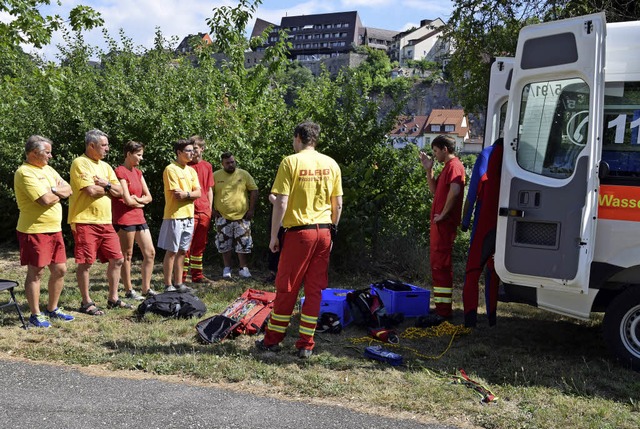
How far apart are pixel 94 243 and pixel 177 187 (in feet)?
4.30

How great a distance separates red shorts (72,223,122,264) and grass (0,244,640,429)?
0.63 metres

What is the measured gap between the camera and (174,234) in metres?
7.62

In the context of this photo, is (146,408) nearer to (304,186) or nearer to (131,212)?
(304,186)

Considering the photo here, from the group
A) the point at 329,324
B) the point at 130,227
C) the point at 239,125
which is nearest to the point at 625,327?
the point at 329,324

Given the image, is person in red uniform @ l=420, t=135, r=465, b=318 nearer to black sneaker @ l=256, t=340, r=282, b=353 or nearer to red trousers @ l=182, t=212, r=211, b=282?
black sneaker @ l=256, t=340, r=282, b=353

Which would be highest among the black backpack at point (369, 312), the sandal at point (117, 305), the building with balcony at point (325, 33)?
the building with balcony at point (325, 33)

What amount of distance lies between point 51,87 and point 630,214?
9.74 metres

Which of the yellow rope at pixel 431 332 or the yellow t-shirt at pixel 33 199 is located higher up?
the yellow t-shirt at pixel 33 199

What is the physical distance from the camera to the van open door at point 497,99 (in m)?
7.36

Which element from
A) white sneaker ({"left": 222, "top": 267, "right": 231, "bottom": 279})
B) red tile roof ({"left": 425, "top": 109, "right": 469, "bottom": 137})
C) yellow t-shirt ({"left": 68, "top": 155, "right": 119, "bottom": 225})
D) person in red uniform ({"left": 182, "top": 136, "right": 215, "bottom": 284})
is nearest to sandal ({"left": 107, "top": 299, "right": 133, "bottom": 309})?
yellow t-shirt ({"left": 68, "top": 155, "right": 119, "bottom": 225})

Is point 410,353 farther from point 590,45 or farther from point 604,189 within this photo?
point 590,45

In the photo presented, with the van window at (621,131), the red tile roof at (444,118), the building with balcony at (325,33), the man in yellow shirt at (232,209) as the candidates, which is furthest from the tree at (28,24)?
the building with balcony at (325,33)

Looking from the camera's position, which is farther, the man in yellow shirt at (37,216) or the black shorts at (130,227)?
the black shorts at (130,227)

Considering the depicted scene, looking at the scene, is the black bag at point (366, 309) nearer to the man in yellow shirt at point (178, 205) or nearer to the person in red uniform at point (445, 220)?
the person in red uniform at point (445, 220)
